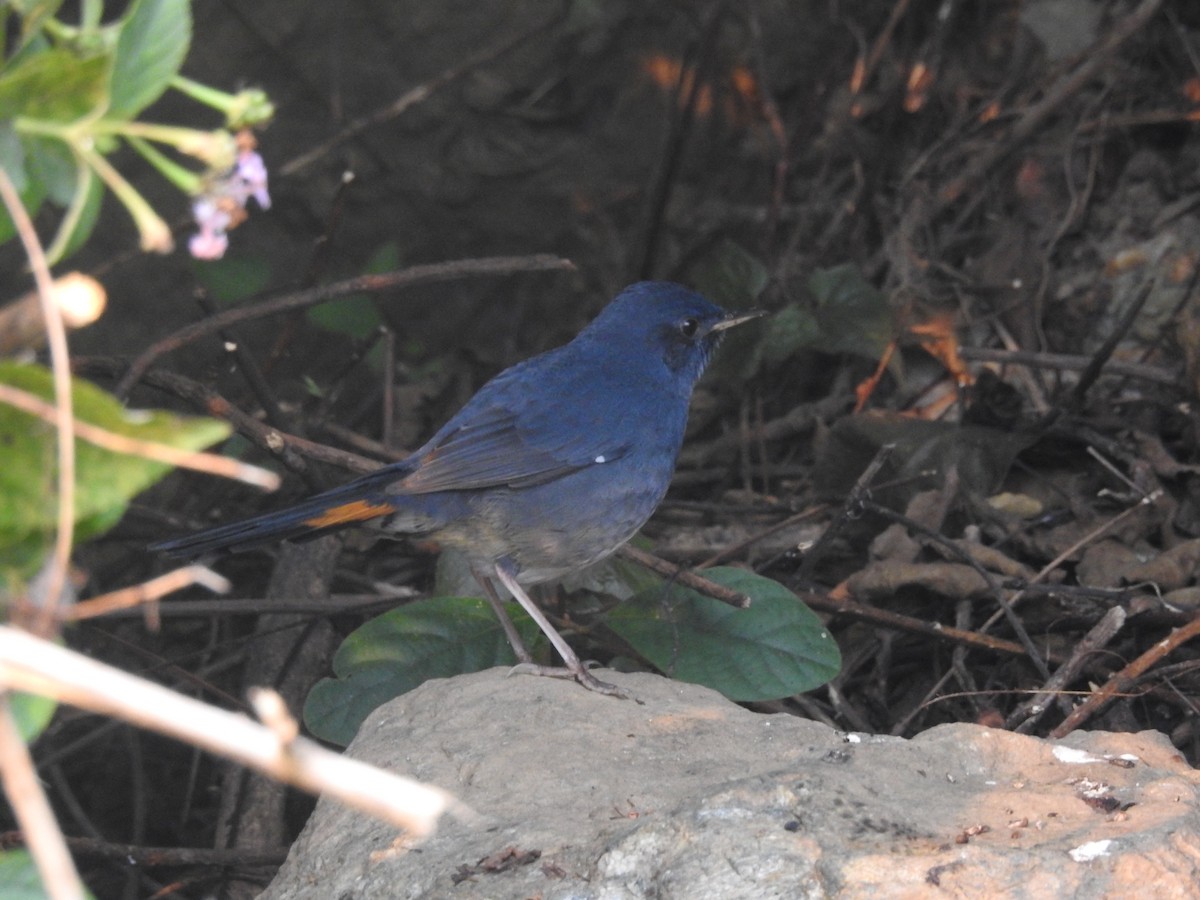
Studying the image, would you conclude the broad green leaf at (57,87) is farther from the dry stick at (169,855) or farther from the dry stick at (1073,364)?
the dry stick at (1073,364)

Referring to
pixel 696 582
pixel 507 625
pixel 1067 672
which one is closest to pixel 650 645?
pixel 696 582

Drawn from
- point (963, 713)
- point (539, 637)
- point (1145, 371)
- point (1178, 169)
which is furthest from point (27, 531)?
point (1178, 169)

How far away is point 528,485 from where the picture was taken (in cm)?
399

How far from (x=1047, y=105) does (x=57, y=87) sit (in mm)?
4584

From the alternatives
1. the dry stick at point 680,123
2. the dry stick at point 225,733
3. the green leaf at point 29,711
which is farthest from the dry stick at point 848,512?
the dry stick at point 225,733

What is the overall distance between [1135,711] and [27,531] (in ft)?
9.62

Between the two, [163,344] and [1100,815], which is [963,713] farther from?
[163,344]

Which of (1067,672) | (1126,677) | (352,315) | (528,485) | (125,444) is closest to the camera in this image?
(125,444)

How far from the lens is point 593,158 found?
5.72m

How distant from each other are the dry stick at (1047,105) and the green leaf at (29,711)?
4.69 metres

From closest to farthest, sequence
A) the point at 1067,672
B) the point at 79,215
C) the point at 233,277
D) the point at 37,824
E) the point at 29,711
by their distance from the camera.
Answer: the point at 37,824 → the point at 29,711 → the point at 79,215 → the point at 1067,672 → the point at 233,277

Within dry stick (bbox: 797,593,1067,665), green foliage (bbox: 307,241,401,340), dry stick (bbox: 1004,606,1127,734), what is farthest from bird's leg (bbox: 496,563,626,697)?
green foliage (bbox: 307,241,401,340)

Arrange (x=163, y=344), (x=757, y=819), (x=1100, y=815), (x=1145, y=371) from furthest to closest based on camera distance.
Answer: (x=1145, y=371)
(x=163, y=344)
(x=1100, y=815)
(x=757, y=819)

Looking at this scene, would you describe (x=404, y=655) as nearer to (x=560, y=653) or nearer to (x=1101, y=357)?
(x=560, y=653)
